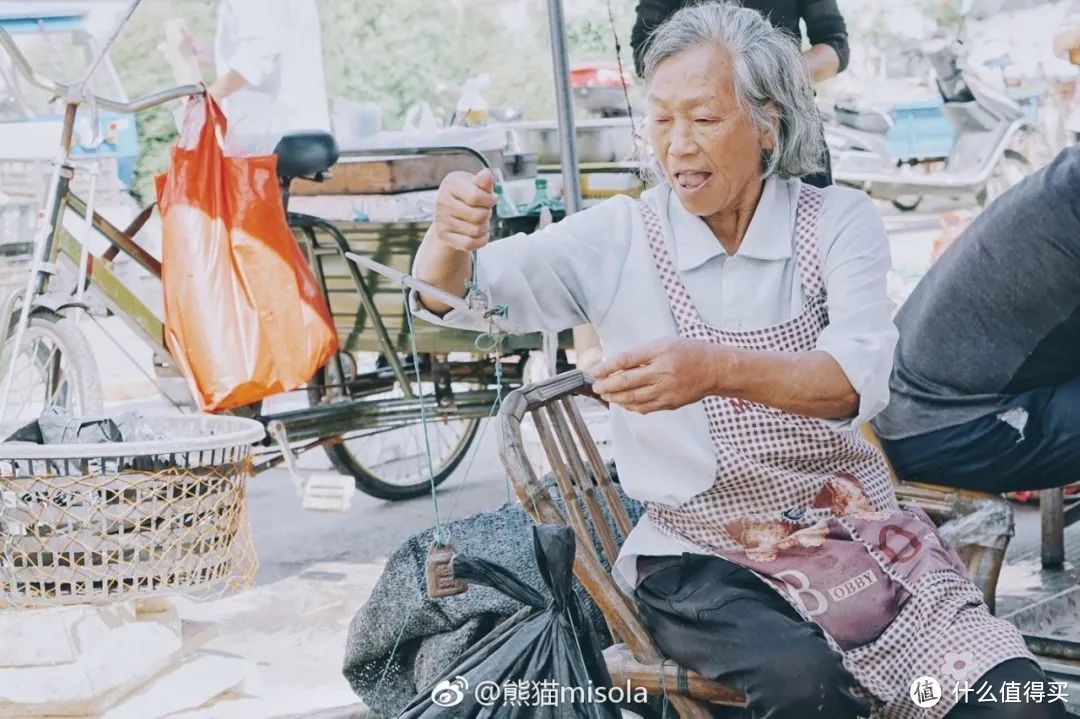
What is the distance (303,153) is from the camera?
4.02m

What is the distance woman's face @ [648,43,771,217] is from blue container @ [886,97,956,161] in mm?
10428

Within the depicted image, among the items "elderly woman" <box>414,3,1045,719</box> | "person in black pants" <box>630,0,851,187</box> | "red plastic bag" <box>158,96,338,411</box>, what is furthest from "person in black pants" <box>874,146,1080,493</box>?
"red plastic bag" <box>158,96,338,411</box>

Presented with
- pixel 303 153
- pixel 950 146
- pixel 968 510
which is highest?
pixel 303 153

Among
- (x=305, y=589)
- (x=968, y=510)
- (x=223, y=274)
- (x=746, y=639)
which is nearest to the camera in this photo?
(x=746, y=639)

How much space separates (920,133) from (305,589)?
30.1 feet

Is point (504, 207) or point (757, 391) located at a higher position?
point (757, 391)

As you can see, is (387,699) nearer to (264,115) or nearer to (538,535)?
(538,535)

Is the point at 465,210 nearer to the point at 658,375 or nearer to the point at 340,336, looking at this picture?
the point at 658,375

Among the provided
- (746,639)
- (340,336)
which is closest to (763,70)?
(746,639)

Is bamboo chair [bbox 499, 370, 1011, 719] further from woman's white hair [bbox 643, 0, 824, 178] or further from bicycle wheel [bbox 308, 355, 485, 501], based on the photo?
bicycle wheel [bbox 308, 355, 485, 501]

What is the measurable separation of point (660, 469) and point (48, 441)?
1.75m

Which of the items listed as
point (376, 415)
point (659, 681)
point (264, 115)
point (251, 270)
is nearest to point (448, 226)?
point (659, 681)

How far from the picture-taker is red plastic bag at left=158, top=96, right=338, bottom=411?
3803mm

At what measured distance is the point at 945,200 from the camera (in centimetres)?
1182
